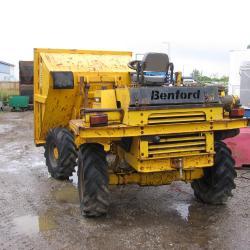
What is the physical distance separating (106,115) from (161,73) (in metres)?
1.13

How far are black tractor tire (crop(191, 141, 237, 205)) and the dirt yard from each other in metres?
0.16

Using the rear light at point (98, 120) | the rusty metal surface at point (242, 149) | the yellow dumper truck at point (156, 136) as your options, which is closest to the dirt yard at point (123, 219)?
the yellow dumper truck at point (156, 136)

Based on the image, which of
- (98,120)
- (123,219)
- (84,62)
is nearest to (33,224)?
(123,219)

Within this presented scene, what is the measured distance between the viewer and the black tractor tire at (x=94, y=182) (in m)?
5.92

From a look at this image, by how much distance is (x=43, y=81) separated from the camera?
8492 mm

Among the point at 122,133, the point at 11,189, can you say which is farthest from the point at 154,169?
the point at 11,189

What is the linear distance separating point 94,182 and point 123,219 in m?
0.66

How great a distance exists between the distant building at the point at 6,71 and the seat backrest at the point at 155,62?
62.8 metres

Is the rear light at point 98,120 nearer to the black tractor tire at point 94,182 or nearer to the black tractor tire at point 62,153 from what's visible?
the black tractor tire at point 94,182

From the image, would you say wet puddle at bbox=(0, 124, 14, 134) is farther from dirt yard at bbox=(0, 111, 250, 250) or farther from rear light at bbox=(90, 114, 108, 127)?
rear light at bbox=(90, 114, 108, 127)

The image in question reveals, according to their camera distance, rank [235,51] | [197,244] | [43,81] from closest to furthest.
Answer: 1. [197,244]
2. [43,81]
3. [235,51]

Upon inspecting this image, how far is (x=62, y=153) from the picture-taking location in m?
7.98

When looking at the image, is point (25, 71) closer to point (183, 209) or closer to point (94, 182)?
point (183, 209)

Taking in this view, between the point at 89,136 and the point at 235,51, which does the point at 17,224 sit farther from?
the point at 235,51
